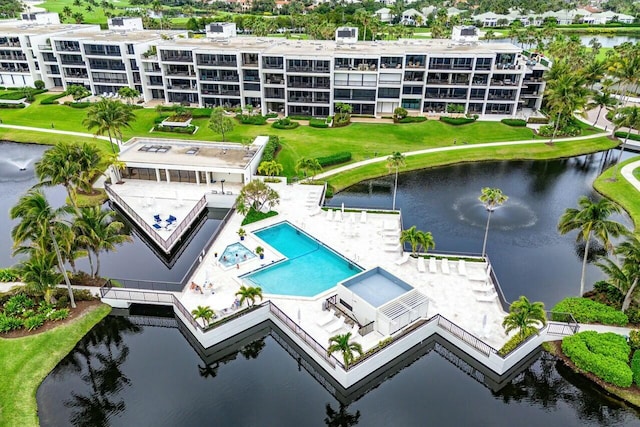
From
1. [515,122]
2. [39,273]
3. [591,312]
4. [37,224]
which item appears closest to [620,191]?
[515,122]

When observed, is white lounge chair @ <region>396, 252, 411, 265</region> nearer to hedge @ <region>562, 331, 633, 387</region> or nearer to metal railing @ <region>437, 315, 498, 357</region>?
metal railing @ <region>437, 315, 498, 357</region>

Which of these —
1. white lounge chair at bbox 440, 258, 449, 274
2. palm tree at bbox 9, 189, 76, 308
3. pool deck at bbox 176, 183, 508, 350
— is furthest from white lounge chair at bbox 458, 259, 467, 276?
palm tree at bbox 9, 189, 76, 308

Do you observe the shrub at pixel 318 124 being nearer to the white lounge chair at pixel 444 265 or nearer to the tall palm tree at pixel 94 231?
the white lounge chair at pixel 444 265

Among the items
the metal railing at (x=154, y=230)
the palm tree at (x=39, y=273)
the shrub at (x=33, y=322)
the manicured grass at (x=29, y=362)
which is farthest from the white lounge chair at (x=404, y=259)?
the shrub at (x=33, y=322)

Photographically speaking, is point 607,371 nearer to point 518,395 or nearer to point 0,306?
point 518,395

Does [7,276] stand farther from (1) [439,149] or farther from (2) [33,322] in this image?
(1) [439,149]

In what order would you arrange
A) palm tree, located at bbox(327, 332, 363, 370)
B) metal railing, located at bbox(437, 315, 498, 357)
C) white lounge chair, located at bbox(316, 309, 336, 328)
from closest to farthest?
1. palm tree, located at bbox(327, 332, 363, 370)
2. metal railing, located at bbox(437, 315, 498, 357)
3. white lounge chair, located at bbox(316, 309, 336, 328)
